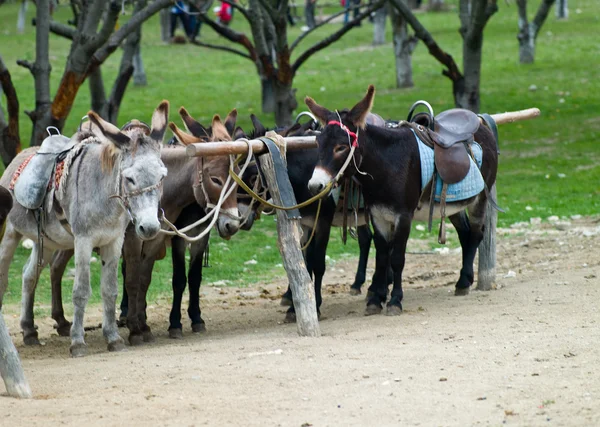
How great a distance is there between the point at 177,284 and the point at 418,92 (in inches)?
625

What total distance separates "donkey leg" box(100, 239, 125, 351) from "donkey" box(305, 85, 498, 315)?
1583mm

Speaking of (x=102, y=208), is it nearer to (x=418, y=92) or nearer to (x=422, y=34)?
(x=422, y=34)

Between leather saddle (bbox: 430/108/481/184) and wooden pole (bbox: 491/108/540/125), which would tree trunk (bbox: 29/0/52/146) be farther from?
wooden pole (bbox: 491/108/540/125)

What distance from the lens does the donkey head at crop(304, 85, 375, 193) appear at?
7.76 metres

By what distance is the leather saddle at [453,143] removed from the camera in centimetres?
856

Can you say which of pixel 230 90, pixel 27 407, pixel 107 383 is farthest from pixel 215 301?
pixel 230 90

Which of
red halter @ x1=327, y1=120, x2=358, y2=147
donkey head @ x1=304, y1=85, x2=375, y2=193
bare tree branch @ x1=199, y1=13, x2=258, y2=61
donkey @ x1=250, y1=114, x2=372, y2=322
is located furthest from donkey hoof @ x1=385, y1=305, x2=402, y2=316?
bare tree branch @ x1=199, y1=13, x2=258, y2=61


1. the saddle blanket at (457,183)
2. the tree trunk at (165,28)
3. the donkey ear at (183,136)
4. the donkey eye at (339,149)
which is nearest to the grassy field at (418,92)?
the tree trunk at (165,28)

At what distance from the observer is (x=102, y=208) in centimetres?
738

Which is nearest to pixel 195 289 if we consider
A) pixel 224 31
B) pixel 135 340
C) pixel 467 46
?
pixel 135 340

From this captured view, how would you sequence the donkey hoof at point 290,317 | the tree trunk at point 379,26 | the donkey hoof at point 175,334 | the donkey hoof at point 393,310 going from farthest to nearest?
the tree trunk at point 379,26 → the donkey hoof at point 290,317 → the donkey hoof at point 175,334 → the donkey hoof at point 393,310

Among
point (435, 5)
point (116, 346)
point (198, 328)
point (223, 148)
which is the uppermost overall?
point (435, 5)

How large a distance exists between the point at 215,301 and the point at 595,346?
4635 mm

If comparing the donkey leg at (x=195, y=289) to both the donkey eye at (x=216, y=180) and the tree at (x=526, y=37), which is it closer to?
the donkey eye at (x=216, y=180)
